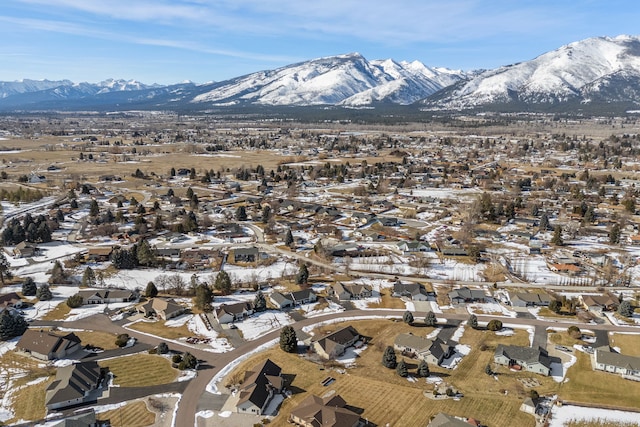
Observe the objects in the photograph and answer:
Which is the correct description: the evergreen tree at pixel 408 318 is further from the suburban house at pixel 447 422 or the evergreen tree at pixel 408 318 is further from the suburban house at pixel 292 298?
the suburban house at pixel 447 422

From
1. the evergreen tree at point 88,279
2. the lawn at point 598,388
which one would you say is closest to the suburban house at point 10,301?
the evergreen tree at point 88,279

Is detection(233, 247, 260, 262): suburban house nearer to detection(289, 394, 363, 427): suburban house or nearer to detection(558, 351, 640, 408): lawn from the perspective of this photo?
detection(289, 394, 363, 427): suburban house

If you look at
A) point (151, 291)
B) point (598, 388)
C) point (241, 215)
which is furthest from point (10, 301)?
point (598, 388)

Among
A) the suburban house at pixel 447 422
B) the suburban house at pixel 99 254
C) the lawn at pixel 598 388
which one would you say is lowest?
the lawn at pixel 598 388

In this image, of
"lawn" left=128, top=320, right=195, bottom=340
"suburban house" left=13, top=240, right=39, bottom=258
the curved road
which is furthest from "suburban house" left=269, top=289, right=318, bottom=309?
"suburban house" left=13, top=240, right=39, bottom=258

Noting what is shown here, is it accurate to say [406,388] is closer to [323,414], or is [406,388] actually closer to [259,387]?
[323,414]

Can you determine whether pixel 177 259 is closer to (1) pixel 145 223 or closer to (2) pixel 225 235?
(2) pixel 225 235
